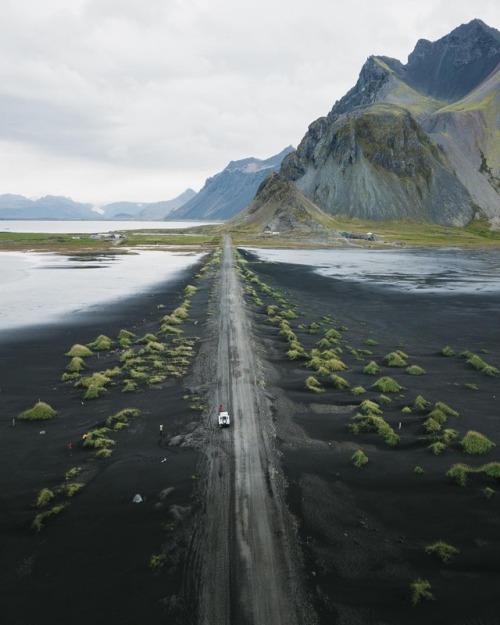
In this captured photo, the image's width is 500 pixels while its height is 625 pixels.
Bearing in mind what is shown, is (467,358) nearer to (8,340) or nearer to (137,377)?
(137,377)

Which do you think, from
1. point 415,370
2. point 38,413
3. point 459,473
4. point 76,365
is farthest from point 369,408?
point 76,365

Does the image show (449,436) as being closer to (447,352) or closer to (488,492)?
(488,492)

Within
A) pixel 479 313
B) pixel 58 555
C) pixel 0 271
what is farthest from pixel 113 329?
pixel 0 271

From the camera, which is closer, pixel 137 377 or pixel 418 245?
pixel 137 377

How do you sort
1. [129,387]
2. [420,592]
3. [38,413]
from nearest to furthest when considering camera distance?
[420,592] < [38,413] < [129,387]

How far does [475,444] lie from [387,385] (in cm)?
946

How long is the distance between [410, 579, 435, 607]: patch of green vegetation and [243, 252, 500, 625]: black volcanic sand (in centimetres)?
14

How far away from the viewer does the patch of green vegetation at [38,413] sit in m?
27.4

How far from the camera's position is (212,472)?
21484 mm

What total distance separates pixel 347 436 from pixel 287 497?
7.75 m

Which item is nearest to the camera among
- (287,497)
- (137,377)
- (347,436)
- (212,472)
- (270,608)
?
(270,608)

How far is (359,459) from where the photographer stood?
75.2 ft

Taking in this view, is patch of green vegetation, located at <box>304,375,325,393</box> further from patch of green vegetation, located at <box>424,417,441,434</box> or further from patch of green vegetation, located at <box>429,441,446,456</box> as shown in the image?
patch of green vegetation, located at <box>429,441,446,456</box>

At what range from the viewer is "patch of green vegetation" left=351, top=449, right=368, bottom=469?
22766 millimetres
